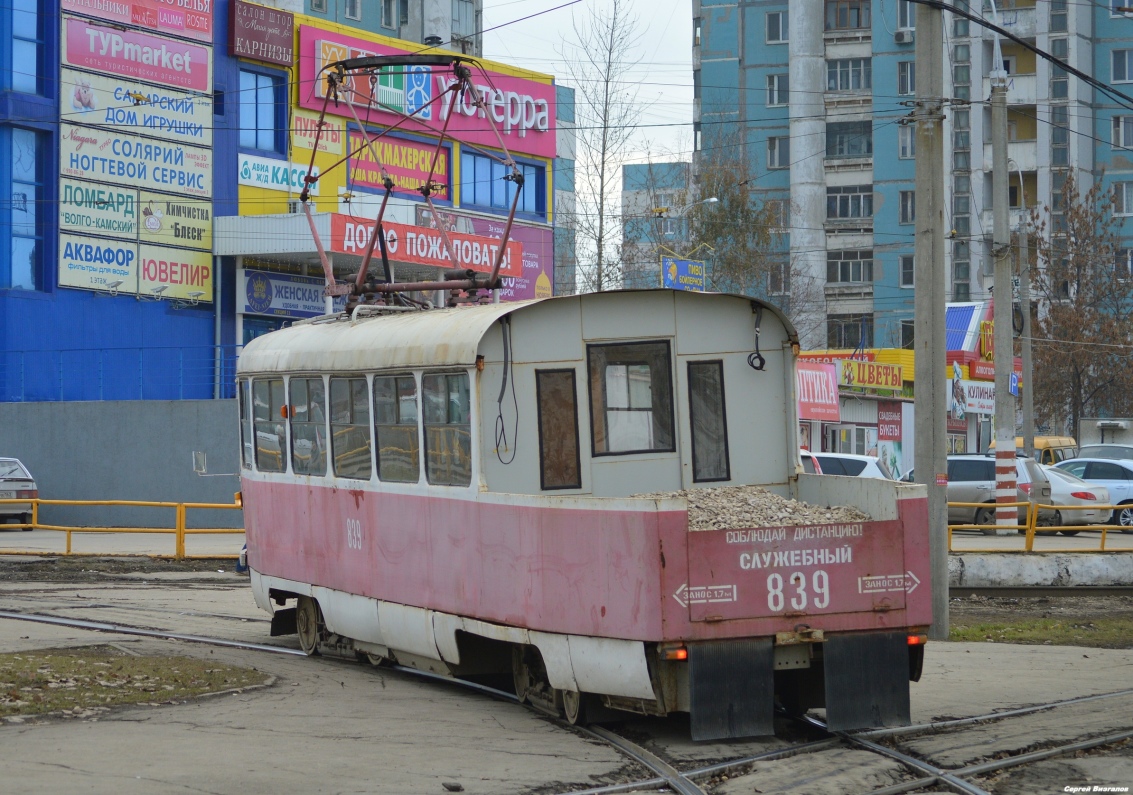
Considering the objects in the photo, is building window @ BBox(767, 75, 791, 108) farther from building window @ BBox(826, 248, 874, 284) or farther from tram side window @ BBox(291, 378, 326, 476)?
tram side window @ BBox(291, 378, 326, 476)

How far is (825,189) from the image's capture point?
231 feet

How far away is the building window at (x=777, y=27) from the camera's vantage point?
7194cm

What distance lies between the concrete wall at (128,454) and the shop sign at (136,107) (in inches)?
279

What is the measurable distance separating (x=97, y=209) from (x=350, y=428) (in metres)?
26.0

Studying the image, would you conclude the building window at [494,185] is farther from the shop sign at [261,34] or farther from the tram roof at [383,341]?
the tram roof at [383,341]

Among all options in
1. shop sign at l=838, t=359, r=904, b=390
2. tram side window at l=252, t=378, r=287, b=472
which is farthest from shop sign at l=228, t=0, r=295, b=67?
tram side window at l=252, t=378, r=287, b=472

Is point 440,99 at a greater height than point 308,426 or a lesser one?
greater

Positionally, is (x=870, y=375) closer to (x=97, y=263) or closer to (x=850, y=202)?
(x=97, y=263)

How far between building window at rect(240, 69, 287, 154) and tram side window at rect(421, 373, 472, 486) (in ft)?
99.8

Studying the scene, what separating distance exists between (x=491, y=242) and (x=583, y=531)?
3396 centimetres

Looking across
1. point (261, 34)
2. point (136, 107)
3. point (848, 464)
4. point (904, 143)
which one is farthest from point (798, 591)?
point (904, 143)

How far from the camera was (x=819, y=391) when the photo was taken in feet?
135

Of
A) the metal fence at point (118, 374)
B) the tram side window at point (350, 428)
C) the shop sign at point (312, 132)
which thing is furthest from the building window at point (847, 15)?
the tram side window at point (350, 428)

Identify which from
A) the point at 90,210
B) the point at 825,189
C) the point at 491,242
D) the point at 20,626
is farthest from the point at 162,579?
the point at 825,189
